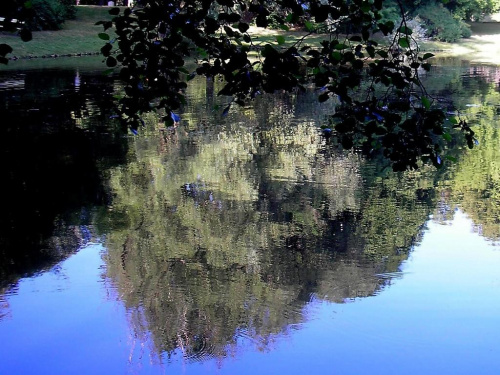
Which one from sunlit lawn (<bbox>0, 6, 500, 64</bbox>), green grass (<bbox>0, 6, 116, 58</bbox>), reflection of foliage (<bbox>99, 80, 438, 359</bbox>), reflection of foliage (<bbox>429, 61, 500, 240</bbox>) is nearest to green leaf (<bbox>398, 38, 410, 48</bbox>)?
reflection of foliage (<bbox>99, 80, 438, 359</bbox>)

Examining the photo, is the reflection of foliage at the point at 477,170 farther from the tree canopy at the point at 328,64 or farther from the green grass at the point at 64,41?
the green grass at the point at 64,41

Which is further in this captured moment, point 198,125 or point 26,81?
point 26,81

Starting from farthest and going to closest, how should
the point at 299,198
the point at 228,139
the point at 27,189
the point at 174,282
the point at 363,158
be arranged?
1. the point at 228,139
2. the point at 363,158
3. the point at 27,189
4. the point at 299,198
5. the point at 174,282

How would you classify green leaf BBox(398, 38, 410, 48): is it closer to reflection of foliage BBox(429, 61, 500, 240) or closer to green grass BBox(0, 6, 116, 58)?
reflection of foliage BBox(429, 61, 500, 240)

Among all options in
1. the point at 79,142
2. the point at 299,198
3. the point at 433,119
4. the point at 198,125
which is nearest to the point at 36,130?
the point at 79,142

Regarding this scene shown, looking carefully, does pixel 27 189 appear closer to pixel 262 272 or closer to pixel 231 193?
pixel 231 193

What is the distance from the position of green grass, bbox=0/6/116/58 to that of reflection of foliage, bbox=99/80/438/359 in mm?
21442

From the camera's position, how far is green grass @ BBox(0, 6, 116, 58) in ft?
104

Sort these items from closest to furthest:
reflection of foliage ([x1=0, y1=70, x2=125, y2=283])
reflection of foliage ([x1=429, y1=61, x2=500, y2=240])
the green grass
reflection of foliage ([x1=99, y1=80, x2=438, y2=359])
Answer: reflection of foliage ([x1=99, y1=80, x2=438, y2=359]), reflection of foliage ([x1=0, y1=70, x2=125, y2=283]), reflection of foliage ([x1=429, y1=61, x2=500, y2=240]), the green grass

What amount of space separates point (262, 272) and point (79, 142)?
7725mm

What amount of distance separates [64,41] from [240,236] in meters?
29.4

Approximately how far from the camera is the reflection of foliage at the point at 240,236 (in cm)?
600

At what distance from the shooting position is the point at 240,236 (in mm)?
7930

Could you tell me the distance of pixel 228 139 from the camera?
13453mm
